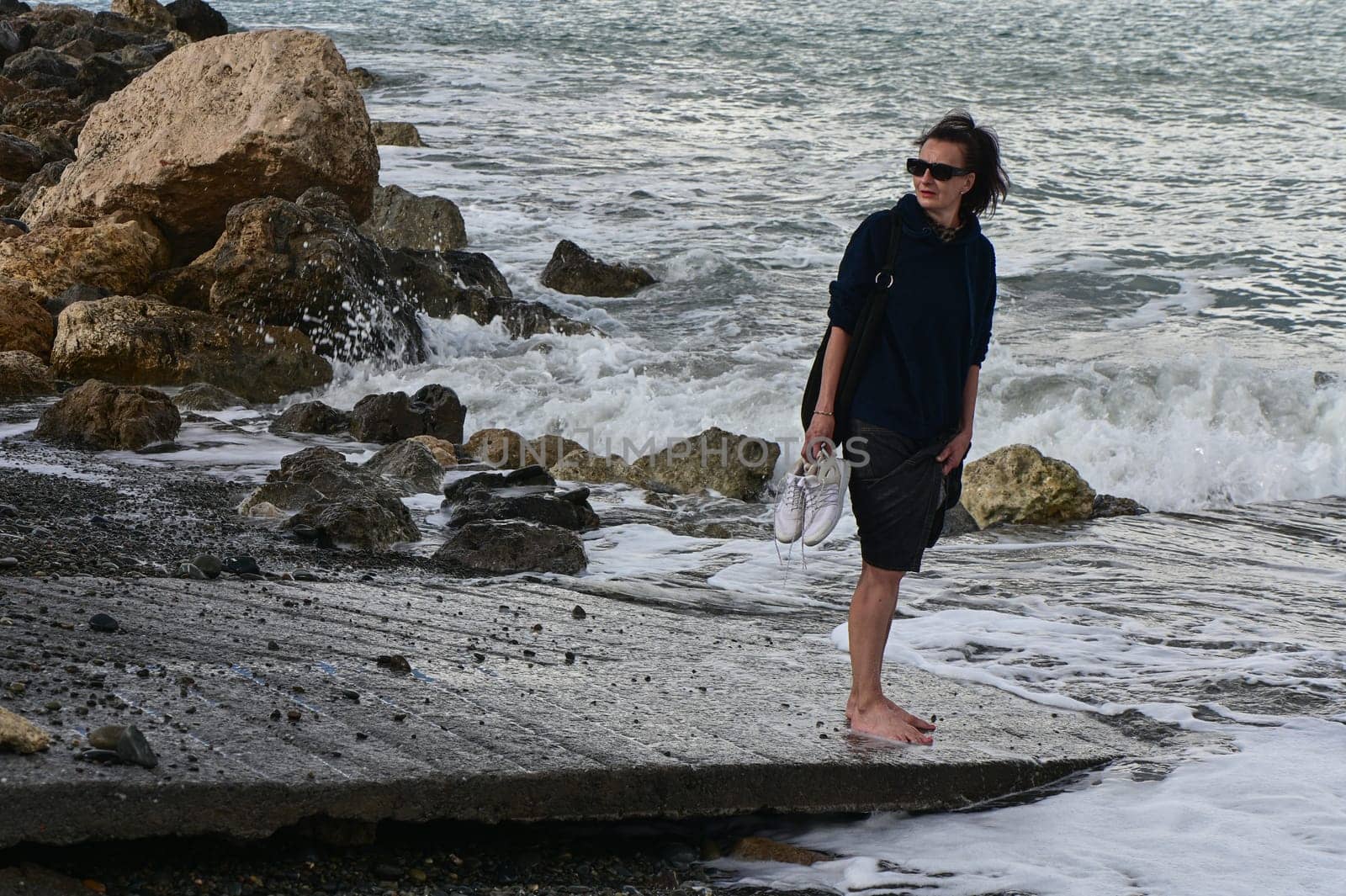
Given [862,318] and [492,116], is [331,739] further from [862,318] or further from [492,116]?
[492,116]

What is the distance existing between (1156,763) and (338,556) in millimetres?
3210

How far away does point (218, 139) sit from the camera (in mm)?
10891

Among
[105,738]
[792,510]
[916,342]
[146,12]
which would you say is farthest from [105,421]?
[146,12]

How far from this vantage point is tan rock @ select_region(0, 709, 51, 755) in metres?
2.64

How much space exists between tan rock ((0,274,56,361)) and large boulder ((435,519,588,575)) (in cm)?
509

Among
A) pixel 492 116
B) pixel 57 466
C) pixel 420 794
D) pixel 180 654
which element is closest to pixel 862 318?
pixel 420 794

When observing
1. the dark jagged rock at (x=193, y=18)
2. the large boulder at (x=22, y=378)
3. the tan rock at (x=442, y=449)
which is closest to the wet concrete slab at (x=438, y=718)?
the tan rock at (x=442, y=449)

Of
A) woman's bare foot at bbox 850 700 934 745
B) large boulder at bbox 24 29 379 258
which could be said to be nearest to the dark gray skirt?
woman's bare foot at bbox 850 700 934 745

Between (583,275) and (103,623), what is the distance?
1023 cm

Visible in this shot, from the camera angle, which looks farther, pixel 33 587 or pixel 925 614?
pixel 925 614

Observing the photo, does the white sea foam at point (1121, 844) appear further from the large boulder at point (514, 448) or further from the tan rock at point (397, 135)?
the tan rock at point (397, 135)

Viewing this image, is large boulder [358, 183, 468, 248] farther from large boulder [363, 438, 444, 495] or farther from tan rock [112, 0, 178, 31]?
tan rock [112, 0, 178, 31]

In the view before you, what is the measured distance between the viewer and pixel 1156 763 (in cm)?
390

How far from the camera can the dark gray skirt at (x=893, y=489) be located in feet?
11.5
